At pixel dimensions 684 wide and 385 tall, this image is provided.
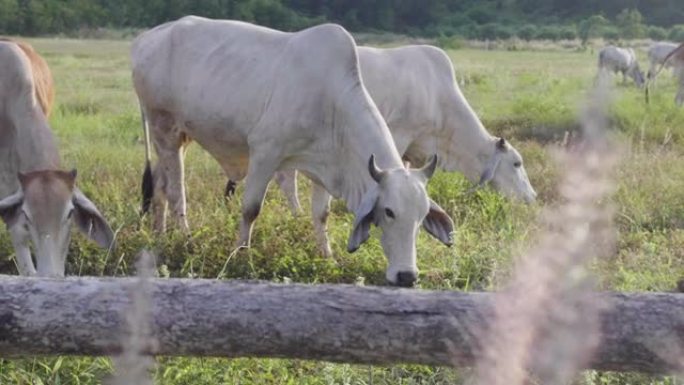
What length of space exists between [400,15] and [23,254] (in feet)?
170

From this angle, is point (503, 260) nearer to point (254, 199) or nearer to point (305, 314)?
point (254, 199)

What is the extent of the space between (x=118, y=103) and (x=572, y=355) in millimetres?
16076

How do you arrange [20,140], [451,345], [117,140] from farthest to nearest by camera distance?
1. [117,140]
2. [20,140]
3. [451,345]

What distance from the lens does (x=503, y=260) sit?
5242 mm

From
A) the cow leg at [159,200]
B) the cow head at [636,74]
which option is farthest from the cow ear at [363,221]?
the cow head at [636,74]

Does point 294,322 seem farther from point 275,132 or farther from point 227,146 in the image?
point 227,146

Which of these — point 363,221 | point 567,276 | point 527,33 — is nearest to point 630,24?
point 527,33

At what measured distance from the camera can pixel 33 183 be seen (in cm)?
518

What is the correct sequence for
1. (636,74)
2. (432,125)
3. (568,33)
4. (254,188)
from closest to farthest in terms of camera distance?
(254,188), (432,125), (636,74), (568,33)

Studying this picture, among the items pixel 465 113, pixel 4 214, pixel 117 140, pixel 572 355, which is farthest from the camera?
pixel 117 140

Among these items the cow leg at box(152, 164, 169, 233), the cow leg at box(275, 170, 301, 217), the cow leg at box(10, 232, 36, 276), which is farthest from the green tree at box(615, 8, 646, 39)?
the cow leg at box(10, 232, 36, 276)

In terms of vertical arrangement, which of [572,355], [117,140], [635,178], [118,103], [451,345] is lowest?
[118,103]

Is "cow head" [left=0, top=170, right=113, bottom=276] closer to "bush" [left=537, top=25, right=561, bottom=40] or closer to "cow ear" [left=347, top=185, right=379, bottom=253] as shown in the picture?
"cow ear" [left=347, top=185, right=379, bottom=253]

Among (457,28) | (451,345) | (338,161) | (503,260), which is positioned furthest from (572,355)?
(457,28)
